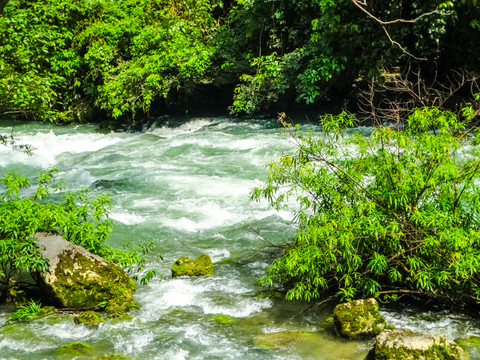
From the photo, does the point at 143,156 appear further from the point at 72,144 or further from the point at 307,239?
the point at 307,239

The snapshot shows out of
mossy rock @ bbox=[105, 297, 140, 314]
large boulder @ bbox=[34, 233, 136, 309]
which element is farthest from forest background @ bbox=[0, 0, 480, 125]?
mossy rock @ bbox=[105, 297, 140, 314]

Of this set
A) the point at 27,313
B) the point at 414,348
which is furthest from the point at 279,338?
the point at 27,313

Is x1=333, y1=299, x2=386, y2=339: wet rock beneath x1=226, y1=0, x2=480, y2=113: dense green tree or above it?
beneath

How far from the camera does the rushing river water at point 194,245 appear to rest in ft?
15.1

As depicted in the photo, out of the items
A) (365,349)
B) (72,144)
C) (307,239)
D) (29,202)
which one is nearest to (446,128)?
(307,239)

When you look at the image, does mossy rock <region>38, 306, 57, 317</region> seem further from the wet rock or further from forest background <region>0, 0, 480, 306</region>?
the wet rock

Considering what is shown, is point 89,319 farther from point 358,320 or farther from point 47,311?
point 358,320

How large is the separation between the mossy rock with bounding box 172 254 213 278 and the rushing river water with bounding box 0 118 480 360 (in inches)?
4.2

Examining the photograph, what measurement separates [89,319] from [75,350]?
1.74 ft

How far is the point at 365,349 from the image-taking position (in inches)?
171

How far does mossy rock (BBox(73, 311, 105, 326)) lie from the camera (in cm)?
493

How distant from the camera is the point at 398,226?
4.82 metres

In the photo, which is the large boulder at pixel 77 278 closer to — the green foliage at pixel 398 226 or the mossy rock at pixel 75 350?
the mossy rock at pixel 75 350

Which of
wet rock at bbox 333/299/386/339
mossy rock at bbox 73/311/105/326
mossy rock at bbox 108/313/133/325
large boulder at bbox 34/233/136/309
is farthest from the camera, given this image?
large boulder at bbox 34/233/136/309
